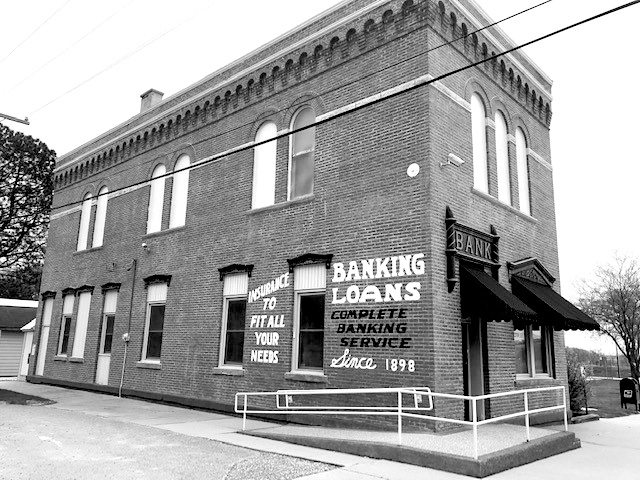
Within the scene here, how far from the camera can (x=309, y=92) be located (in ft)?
46.1

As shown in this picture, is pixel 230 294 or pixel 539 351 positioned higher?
pixel 230 294

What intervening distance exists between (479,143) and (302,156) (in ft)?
14.5

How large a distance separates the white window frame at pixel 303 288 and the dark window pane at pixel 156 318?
19.5 ft

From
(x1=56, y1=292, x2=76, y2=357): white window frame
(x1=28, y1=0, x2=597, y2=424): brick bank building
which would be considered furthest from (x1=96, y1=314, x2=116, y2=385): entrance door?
(x1=56, y1=292, x2=76, y2=357): white window frame

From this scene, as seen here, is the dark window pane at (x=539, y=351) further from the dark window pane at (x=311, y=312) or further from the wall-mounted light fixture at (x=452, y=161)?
the dark window pane at (x=311, y=312)

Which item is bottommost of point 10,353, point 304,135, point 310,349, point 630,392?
point 630,392

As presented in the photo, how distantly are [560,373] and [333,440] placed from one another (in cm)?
808

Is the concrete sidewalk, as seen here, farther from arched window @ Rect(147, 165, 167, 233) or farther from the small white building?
the small white building

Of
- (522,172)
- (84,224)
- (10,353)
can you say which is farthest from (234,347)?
(10,353)

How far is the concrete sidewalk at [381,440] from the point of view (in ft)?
26.5

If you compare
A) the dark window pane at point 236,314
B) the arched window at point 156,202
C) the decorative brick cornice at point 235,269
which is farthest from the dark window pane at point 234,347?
the arched window at point 156,202

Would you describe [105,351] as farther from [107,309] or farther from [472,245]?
[472,245]

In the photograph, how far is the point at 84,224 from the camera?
74.3ft

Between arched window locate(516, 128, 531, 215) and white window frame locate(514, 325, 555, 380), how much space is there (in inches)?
129
